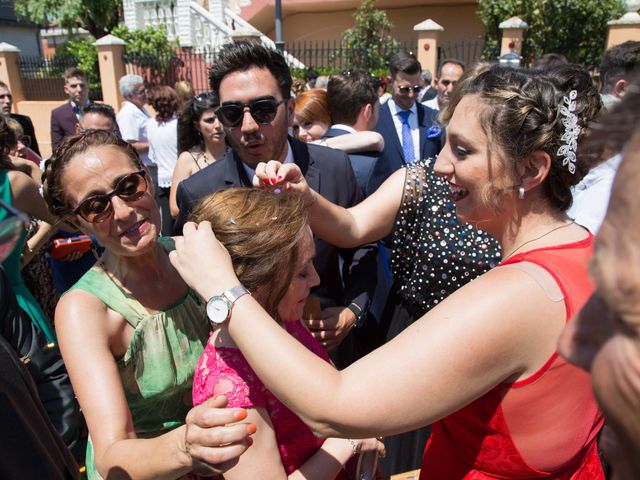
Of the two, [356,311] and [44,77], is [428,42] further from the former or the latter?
[356,311]

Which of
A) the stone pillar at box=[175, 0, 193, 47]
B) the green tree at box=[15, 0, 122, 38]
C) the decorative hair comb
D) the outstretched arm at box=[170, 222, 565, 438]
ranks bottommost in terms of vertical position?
the outstretched arm at box=[170, 222, 565, 438]

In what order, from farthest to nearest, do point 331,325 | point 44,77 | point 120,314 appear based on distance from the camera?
point 44,77 → point 331,325 → point 120,314

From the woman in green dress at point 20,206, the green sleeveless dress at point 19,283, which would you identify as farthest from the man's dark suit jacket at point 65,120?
the green sleeveless dress at point 19,283

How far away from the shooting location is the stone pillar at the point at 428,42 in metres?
14.2

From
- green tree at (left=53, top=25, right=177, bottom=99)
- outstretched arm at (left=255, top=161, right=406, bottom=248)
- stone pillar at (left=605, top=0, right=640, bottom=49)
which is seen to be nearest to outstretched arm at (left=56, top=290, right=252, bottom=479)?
outstretched arm at (left=255, top=161, right=406, bottom=248)

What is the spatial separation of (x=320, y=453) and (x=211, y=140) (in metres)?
3.98

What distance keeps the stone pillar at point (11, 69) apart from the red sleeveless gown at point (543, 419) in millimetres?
17824

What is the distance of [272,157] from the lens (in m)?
2.69

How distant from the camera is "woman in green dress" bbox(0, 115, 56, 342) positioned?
2795mm

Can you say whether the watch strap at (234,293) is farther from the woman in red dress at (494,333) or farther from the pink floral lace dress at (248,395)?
the pink floral lace dress at (248,395)

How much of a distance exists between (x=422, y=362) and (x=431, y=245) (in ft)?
3.95

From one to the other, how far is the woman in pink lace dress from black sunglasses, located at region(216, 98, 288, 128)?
1016mm

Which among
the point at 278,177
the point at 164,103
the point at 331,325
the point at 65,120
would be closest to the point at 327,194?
the point at 331,325

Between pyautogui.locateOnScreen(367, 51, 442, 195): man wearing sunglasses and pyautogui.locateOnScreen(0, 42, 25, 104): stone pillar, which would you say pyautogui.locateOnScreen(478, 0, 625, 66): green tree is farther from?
pyautogui.locateOnScreen(0, 42, 25, 104): stone pillar
